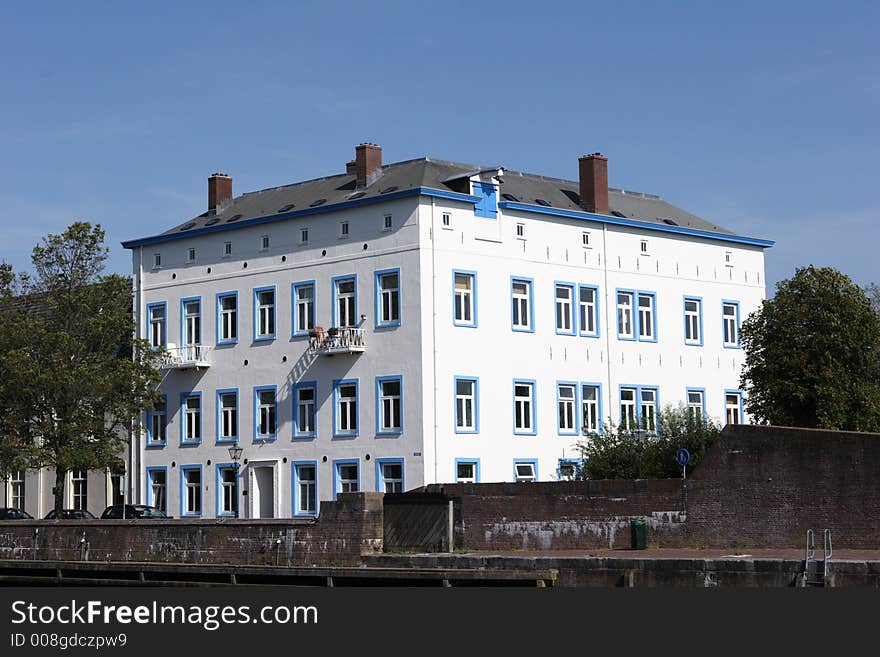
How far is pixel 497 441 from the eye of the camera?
55.1 meters

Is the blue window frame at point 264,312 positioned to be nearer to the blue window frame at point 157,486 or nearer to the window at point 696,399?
the blue window frame at point 157,486

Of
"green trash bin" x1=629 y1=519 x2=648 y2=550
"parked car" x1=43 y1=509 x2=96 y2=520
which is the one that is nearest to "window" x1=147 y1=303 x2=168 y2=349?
"parked car" x1=43 y1=509 x2=96 y2=520

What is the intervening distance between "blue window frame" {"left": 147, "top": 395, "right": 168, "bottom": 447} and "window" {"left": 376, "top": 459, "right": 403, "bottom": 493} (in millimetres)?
10870

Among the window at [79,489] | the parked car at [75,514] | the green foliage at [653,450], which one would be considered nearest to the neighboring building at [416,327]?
the parked car at [75,514]

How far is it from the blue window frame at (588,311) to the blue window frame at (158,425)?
15.8 metres

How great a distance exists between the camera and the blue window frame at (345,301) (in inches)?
2205

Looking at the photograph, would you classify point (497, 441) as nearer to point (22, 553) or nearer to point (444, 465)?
point (444, 465)

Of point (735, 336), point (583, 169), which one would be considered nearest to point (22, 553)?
point (583, 169)

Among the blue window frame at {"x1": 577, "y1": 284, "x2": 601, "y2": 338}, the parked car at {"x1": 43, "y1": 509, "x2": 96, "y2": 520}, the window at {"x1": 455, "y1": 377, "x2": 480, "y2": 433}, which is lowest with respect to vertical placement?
the parked car at {"x1": 43, "y1": 509, "x2": 96, "y2": 520}

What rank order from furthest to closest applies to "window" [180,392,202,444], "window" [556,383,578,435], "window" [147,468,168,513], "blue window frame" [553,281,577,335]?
1. "window" [147,468,168,513]
2. "window" [180,392,202,444]
3. "blue window frame" [553,281,577,335]
4. "window" [556,383,578,435]

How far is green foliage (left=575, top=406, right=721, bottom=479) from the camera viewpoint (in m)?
46.4

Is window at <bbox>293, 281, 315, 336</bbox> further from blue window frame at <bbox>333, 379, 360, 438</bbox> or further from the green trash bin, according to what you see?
the green trash bin

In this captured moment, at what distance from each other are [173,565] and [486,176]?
18.2 metres

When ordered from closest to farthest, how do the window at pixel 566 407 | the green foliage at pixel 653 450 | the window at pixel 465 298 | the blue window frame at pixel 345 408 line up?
the green foliage at pixel 653 450, the window at pixel 465 298, the blue window frame at pixel 345 408, the window at pixel 566 407
